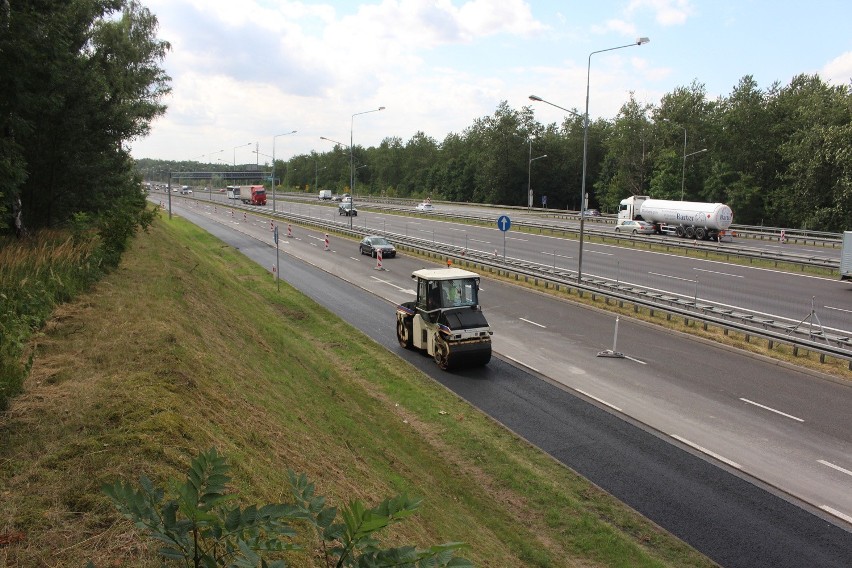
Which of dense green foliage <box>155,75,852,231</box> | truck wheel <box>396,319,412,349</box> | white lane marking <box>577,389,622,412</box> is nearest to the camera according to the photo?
white lane marking <box>577,389,622,412</box>

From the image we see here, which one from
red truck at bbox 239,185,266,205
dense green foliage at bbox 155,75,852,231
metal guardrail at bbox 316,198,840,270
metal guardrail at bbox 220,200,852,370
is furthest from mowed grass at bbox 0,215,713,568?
red truck at bbox 239,185,266,205

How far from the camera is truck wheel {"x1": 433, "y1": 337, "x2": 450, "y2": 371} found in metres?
17.2

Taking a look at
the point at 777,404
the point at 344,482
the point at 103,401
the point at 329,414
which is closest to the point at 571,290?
the point at 777,404

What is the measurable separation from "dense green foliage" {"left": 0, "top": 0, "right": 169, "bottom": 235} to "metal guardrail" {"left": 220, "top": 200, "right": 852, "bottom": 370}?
17.5 metres

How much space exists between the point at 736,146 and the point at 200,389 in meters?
74.1

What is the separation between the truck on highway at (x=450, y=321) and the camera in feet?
56.6

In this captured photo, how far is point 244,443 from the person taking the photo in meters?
7.75

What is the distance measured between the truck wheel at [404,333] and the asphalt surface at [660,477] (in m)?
1.38

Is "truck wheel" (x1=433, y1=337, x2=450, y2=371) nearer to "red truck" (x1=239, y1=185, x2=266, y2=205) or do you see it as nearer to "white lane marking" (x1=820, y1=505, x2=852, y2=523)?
"white lane marking" (x1=820, y1=505, x2=852, y2=523)

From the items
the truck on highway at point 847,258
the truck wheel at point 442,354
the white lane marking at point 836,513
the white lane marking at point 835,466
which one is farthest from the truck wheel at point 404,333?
the truck on highway at point 847,258

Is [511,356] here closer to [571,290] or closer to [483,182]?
[571,290]

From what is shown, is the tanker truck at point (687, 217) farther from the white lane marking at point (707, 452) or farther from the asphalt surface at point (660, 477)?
the white lane marking at point (707, 452)

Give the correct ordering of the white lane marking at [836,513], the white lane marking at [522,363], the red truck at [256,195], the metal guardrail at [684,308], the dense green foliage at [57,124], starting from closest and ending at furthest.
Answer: the white lane marking at [836,513] → the dense green foliage at [57,124] → the white lane marking at [522,363] → the metal guardrail at [684,308] → the red truck at [256,195]

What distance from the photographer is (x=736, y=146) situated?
70.1 metres
